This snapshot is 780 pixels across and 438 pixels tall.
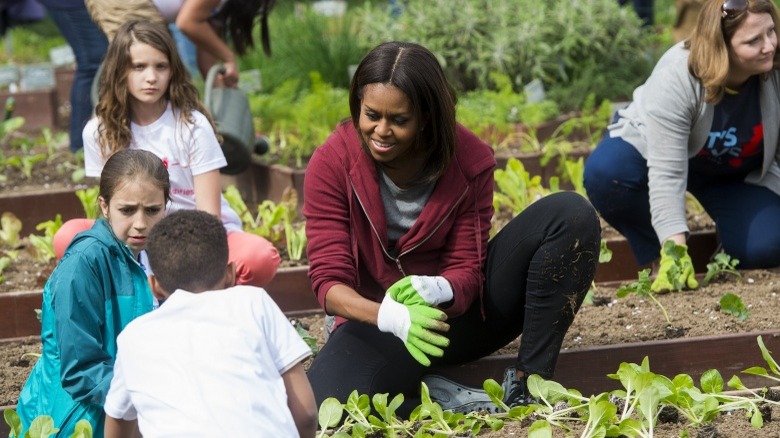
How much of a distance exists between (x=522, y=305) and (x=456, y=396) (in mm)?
302

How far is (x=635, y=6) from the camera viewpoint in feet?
29.1

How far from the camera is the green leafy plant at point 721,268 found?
13.8 ft

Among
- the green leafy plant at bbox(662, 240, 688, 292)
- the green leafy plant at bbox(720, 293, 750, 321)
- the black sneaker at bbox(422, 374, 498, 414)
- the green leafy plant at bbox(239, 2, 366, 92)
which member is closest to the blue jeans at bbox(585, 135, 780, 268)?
the green leafy plant at bbox(662, 240, 688, 292)

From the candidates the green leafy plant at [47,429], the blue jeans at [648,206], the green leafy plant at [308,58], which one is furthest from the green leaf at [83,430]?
the green leafy plant at [308,58]

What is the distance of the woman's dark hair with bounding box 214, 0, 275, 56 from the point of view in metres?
5.40

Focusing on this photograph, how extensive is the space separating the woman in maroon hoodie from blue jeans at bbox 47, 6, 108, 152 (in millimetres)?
2866

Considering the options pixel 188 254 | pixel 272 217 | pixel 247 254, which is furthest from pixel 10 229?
pixel 188 254

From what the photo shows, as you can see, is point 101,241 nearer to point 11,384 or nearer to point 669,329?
point 11,384

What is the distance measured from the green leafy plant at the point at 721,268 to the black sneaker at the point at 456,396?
1.24 meters

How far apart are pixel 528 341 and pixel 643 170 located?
4.36 feet

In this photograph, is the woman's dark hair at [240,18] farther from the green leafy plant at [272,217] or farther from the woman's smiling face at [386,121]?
the woman's smiling face at [386,121]

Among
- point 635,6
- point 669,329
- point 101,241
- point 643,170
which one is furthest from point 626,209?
point 635,6

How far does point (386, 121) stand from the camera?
309cm

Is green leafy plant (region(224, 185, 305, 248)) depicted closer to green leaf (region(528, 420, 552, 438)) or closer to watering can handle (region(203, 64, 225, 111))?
watering can handle (region(203, 64, 225, 111))
